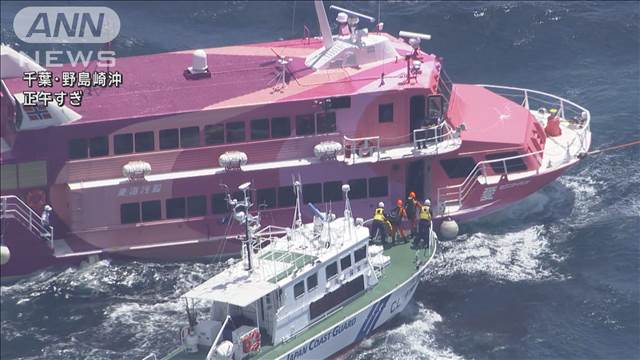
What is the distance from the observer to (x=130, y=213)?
1700 inches

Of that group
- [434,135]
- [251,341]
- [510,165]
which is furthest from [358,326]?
[510,165]

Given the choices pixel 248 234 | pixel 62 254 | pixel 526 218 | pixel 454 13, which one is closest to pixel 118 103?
pixel 62 254

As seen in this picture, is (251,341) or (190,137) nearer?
(251,341)

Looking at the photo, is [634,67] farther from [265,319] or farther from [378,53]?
[265,319]

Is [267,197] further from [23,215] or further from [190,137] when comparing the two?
[23,215]

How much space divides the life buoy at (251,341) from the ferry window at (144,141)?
9695 millimetres

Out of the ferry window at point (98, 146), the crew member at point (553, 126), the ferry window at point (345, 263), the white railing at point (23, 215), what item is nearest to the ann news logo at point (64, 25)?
the ferry window at point (98, 146)

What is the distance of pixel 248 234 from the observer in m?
36.2

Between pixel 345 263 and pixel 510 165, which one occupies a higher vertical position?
pixel 510 165

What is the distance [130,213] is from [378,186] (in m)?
8.47

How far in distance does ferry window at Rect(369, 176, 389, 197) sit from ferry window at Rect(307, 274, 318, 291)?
7762mm

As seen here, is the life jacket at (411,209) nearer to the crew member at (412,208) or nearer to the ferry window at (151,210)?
the crew member at (412,208)

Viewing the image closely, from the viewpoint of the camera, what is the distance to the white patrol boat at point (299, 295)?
35.7 meters

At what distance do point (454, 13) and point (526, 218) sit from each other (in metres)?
15.2
